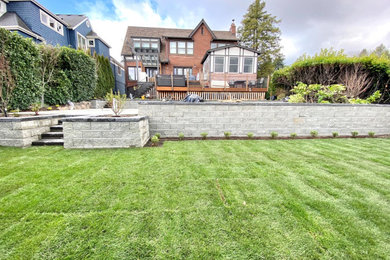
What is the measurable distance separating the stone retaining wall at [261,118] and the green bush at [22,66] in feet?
16.0

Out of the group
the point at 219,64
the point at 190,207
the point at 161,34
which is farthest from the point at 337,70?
the point at 161,34

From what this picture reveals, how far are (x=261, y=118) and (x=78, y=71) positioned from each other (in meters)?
10.4

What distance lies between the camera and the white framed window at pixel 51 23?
41.4 ft

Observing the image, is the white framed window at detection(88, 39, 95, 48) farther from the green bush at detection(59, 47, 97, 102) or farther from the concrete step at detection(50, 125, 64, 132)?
the concrete step at detection(50, 125, 64, 132)

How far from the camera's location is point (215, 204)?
206cm

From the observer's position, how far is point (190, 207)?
78.6 inches

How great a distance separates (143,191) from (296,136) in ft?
19.1

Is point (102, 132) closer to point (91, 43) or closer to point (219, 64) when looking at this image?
point (219, 64)

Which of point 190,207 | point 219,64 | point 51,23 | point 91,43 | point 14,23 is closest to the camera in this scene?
point 190,207

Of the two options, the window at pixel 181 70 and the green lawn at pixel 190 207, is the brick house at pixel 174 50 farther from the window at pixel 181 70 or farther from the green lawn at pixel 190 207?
the green lawn at pixel 190 207

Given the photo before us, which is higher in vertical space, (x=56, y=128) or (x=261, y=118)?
(x=261, y=118)

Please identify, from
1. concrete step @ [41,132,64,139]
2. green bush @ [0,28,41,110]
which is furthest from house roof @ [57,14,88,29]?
concrete step @ [41,132,64,139]

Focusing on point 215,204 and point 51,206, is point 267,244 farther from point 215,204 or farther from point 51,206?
point 51,206

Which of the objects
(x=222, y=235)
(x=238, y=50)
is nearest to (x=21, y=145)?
(x=222, y=235)
